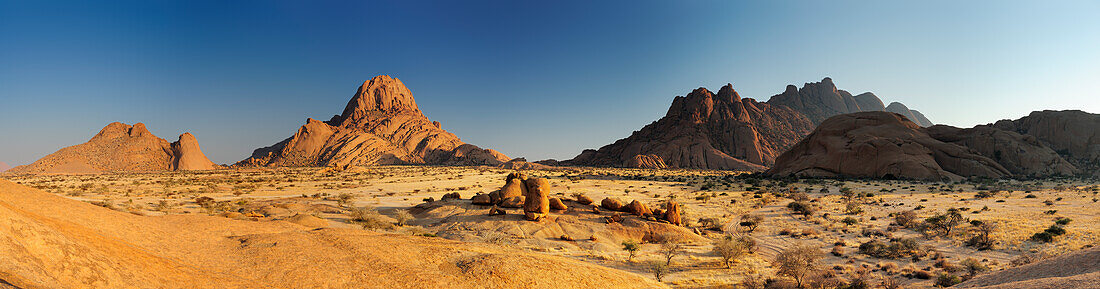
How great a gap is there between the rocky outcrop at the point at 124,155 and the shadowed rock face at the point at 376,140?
24752mm

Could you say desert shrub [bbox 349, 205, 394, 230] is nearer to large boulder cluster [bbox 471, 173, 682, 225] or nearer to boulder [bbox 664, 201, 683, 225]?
large boulder cluster [bbox 471, 173, 682, 225]

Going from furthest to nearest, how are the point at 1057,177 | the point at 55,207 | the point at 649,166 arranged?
the point at 649,166, the point at 1057,177, the point at 55,207

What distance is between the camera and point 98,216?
10125 millimetres

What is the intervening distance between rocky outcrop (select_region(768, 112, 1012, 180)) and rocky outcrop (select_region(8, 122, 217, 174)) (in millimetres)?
144906

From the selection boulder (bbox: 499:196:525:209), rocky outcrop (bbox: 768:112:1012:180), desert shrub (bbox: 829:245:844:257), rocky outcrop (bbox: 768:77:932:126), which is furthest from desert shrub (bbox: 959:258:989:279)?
rocky outcrop (bbox: 768:77:932:126)

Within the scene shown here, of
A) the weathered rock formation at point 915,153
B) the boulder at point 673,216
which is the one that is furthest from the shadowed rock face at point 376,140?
the boulder at point 673,216

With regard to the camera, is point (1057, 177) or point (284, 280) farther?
point (1057, 177)

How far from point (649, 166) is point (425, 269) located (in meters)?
109

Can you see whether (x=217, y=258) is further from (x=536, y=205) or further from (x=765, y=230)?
(x=765, y=230)

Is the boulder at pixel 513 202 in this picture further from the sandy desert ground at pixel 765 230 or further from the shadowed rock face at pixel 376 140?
the shadowed rock face at pixel 376 140

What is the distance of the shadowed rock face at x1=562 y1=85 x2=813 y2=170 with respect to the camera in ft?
383

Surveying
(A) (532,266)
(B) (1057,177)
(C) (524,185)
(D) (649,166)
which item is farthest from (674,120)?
(A) (532,266)

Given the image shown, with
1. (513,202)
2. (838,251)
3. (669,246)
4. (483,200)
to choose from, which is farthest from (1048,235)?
(483,200)

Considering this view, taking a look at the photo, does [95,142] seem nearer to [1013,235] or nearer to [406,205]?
[406,205]
